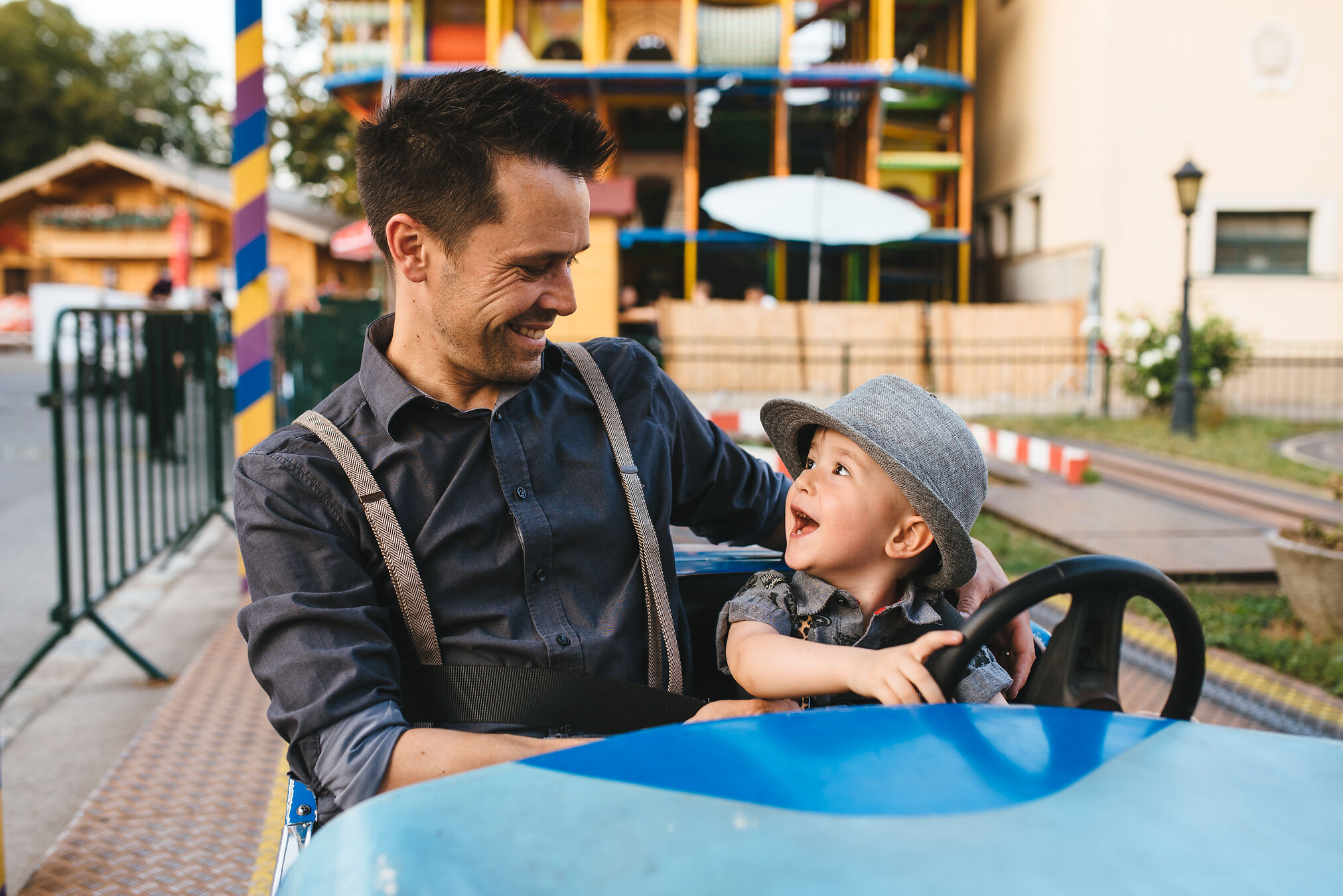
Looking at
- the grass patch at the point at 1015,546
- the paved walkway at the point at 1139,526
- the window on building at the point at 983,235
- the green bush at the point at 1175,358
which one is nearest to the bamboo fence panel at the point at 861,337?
the green bush at the point at 1175,358

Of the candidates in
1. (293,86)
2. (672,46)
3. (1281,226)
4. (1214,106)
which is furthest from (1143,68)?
(293,86)

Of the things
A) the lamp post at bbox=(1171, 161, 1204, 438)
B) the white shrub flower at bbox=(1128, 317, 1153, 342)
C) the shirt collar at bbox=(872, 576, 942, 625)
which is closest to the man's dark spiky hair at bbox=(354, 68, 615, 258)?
the shirt collar at bbox=(872, 576, 942, 625)

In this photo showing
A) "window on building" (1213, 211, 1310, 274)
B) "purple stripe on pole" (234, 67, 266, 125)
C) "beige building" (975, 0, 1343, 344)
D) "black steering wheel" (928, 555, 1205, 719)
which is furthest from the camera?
"window on building" (1213, 211, 1310, 274)

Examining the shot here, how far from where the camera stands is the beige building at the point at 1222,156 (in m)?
16.1

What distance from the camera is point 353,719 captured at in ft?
4.91

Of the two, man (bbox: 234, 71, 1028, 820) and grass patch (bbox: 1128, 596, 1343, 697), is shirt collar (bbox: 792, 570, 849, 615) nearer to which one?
man (bbox: 234, 71, 1028, 820)

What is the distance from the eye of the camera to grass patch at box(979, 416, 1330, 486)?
9023 millimetres

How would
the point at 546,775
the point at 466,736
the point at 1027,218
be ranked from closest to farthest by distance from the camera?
the point at 546,775 → the point at 466,736 → the point at 1027,218

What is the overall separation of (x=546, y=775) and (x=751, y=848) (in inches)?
10.1

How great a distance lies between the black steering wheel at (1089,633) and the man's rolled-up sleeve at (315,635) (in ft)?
2.59

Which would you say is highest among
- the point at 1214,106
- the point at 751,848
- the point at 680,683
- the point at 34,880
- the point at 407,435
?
the point at 1214,106

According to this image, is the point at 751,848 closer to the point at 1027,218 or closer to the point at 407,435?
the point at 407,435

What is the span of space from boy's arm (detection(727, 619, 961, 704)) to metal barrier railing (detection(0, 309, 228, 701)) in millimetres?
2924

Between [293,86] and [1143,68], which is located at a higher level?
[293,86]
